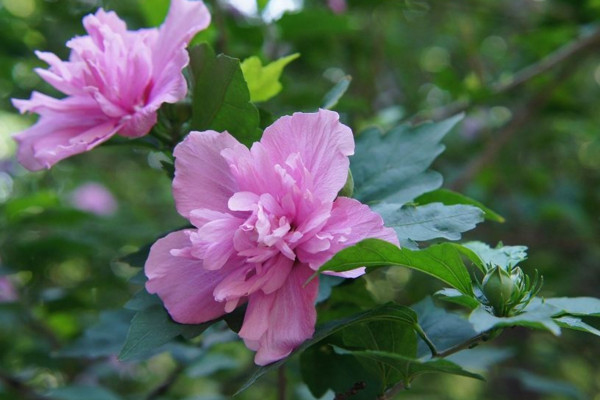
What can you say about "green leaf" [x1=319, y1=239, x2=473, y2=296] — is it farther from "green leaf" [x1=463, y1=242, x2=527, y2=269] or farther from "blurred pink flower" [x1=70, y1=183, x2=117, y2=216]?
"blurred pink flower" [x1=70, y1=183, x2=117, y2=216]

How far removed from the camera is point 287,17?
177 cm

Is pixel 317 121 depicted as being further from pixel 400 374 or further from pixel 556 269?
pixel 556 269

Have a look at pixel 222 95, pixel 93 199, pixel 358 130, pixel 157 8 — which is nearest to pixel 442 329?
pixel 222 95

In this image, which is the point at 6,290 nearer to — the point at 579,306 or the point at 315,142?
the point at 315,142

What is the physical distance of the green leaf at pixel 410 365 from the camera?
73 cm

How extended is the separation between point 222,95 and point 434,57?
10.3ft

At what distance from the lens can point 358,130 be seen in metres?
1.87

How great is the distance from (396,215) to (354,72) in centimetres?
209

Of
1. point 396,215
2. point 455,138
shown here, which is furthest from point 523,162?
point 396,215

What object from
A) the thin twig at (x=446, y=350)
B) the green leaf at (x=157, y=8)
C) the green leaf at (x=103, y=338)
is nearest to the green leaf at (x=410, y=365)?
the thin twig at (x=446, y=350)

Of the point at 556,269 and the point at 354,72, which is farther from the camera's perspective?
the point at 354,72

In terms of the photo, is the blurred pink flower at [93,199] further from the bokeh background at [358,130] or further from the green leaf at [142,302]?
the green leaf at [142,302]

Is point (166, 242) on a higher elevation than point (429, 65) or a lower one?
higher

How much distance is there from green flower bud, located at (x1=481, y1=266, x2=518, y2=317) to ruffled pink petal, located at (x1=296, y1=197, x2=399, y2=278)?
119mm
